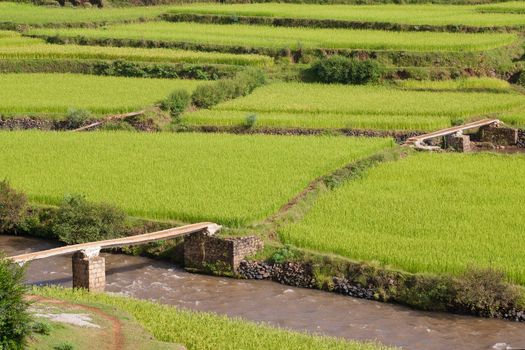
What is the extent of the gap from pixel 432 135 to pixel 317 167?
5.31 m

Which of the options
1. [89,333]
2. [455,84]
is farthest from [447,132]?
[89,333]

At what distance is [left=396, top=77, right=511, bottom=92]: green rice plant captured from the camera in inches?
1500

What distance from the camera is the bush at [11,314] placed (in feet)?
44.2

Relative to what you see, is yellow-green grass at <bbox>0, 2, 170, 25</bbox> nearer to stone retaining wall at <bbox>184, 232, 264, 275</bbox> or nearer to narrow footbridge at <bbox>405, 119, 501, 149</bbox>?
narrow footbridge at <bbox>405, 119, 501, 149</bbox>

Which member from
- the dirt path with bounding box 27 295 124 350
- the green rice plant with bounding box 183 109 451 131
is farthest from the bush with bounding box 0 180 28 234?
the green rice plant with bounding box 183 109 451 131

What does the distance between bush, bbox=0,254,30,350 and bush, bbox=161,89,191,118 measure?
67.4 ft

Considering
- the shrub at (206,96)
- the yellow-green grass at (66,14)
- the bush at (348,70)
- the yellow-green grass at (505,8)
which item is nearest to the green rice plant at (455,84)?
the bush at (348,70)

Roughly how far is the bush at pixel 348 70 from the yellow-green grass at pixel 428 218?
12316 millimetres

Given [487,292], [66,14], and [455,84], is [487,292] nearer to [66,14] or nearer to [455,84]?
[455,84]

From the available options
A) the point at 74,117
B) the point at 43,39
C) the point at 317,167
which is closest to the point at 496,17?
the point at 43,39

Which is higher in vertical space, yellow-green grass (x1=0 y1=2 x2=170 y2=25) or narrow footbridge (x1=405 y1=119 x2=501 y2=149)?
yellow-green grass (x1=0 y1=2 x2=170 y2=25)

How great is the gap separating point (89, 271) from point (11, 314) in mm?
5688

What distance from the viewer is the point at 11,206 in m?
23.4

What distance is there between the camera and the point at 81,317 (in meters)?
15.6
